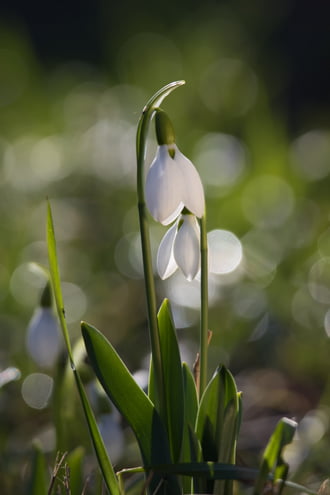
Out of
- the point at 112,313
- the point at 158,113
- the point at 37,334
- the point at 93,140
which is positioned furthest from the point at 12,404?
the point at 93,140

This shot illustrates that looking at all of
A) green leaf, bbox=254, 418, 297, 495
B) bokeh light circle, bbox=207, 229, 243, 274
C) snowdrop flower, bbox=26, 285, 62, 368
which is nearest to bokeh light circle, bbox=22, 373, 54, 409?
snowdrop flower, bbox=26, 285, 62, 368

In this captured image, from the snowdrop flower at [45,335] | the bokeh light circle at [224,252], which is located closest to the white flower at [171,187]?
the snowdrop flower at [45,335]

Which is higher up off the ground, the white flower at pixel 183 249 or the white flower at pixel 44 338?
the white flower at pixel 183 249

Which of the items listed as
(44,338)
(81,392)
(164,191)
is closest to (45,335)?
(44,338)

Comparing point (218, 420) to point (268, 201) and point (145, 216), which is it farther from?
point (268, 201)

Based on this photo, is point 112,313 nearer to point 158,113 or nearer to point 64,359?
point 64,359

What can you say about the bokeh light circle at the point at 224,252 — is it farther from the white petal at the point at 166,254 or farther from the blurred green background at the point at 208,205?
the white petal at the point at 166,254

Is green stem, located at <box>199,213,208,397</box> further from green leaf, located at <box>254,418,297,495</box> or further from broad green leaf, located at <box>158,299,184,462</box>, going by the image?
green leaf, located at <box>254,418,297,495</box>
